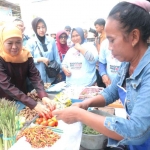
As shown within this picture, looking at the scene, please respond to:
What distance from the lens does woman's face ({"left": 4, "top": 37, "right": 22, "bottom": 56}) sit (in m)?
1.87

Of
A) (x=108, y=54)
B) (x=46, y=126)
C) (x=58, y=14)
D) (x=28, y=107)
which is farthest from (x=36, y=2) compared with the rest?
(x=46, y=126)

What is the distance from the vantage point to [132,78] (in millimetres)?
979

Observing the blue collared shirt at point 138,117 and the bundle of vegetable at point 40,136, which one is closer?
the blue collared shirt at point 138,117

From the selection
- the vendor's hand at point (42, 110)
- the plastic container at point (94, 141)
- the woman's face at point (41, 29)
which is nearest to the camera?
the plastic container at point (94, 141)

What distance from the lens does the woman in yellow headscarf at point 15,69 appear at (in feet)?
5.96

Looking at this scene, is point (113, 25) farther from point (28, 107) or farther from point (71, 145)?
point (28, 107)

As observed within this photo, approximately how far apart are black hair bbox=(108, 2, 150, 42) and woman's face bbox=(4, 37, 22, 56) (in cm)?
131

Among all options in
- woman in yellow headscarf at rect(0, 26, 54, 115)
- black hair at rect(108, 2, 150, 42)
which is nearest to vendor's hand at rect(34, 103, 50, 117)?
woman in yellow headscarf at rect(0, 26, 54, 115)

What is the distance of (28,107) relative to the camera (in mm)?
1861

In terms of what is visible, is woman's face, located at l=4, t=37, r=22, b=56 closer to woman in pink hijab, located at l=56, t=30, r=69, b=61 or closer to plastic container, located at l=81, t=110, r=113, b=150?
plastic container, located at l=81, t=110, r=113, b=150

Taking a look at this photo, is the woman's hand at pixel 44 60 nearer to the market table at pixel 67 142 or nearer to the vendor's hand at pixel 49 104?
the vendor's hand at pixel 49 104

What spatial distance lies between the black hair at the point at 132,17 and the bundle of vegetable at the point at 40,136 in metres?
0.89

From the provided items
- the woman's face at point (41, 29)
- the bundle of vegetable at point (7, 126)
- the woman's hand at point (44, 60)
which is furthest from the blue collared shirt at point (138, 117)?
the woman's face at point (41, 29)

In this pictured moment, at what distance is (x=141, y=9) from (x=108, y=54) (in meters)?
1.87
